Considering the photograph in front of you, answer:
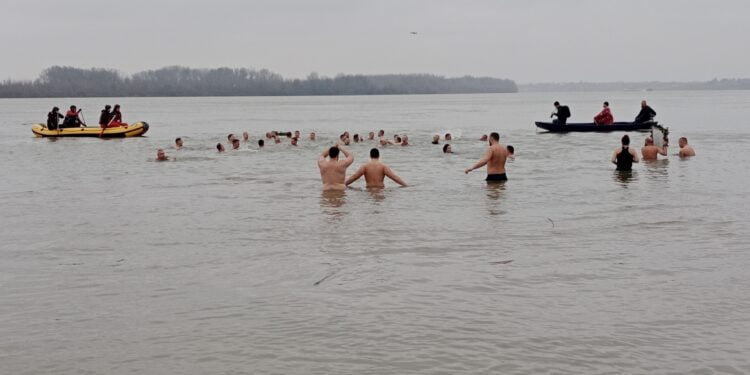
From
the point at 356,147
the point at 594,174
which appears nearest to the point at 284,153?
the point at 356,147

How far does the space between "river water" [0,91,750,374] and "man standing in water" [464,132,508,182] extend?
1.81 ft

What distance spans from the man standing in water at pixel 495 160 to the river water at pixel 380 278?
55cm

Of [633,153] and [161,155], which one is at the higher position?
[633,153]

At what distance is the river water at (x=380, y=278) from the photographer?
6.48 meters

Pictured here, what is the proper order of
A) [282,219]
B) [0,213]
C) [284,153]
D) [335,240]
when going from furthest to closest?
1. [284,153]
2. [0,213]
3. [282,219]
4. [335,240]

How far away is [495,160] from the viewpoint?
→ 17781 millimetres

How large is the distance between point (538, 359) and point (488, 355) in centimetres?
41

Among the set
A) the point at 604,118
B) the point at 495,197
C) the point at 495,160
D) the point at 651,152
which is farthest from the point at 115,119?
the point at 495,197

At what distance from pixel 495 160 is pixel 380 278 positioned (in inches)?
367

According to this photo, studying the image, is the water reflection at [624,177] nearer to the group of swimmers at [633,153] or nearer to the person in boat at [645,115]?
the group of swimmers at [633,153]

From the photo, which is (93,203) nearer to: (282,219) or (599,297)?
(282,219)

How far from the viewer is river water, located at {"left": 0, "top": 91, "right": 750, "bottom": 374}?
21.3 feet

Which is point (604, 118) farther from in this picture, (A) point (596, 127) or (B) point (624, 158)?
(B) point (624, 158)

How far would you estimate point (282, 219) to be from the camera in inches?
540
